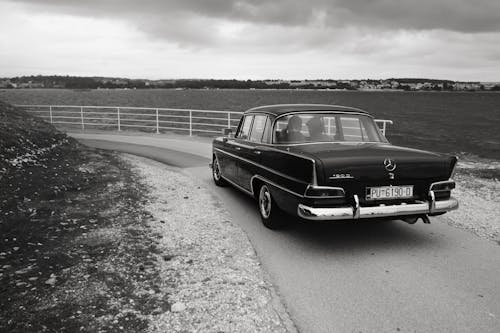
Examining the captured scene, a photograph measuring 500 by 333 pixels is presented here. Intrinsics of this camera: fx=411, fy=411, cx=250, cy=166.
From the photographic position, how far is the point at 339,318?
125 inches

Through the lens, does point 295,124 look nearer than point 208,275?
No

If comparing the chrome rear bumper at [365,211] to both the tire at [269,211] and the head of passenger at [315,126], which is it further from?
the head of passenger at [315,126]

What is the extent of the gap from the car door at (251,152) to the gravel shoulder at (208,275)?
0.63 meters

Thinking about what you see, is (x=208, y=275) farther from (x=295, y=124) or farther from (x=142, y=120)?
(x=142, y=120)

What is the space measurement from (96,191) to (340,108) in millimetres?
4517

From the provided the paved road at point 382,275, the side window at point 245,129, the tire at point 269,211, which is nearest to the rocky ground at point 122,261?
the paved road at point 382,275

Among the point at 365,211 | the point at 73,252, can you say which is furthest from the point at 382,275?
the point at 73,252

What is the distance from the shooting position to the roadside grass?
10.4 ft

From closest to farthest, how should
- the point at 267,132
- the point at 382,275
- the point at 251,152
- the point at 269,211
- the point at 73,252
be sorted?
the point at 382,275 → the point at 73,252 → the point at 269,211 → the point at 267,132 → the point at 251,152

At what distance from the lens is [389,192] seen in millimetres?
4496

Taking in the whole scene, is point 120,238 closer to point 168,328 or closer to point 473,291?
point 168,328

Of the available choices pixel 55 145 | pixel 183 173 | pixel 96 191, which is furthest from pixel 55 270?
pixel 55 145

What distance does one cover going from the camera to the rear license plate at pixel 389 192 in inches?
174

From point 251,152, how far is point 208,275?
236 centimetres
